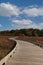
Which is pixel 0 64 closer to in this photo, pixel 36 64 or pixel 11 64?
pixel 11 64

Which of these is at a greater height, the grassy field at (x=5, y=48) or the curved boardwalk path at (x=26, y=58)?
the curved boardwalk path at (x=26, y=58)

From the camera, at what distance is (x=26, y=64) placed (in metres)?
14.2

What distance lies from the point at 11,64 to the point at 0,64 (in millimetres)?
1577

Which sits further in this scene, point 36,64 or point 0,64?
point 36,64

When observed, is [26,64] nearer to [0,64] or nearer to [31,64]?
[31,64]

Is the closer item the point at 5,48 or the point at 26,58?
the point at 26,58

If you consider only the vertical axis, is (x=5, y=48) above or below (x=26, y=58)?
below

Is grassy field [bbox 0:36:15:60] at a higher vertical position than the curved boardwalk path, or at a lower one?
lower

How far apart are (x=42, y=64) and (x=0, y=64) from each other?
309 centimetres

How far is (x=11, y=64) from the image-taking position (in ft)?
46.2

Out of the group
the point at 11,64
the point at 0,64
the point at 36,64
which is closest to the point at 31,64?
the point at 36,64

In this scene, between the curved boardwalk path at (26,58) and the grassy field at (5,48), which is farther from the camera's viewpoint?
the grassy field at (5,48)

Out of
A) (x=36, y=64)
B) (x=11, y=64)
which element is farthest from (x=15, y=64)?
(x=36, y=64)

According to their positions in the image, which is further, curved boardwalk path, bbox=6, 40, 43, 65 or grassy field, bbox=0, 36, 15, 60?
grassy field, bbox=0, 36, 15, 60
